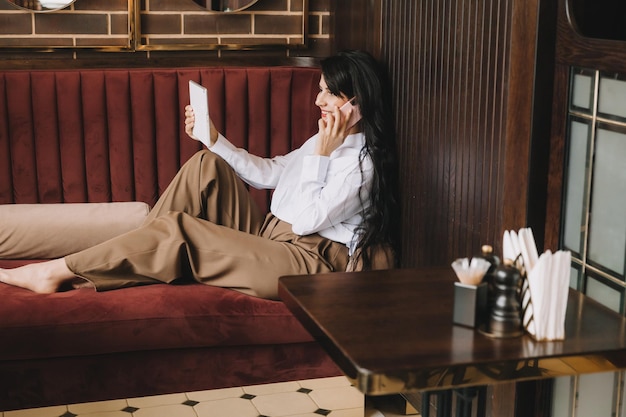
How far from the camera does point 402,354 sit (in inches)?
63.2

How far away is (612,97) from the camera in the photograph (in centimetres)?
203

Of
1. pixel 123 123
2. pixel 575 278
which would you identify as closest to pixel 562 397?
pixel 575 278


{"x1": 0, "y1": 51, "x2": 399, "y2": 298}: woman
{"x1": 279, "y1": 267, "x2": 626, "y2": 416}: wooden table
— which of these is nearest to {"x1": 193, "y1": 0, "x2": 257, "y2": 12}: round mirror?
{"x1": 0, "y1": 51, "x2": 399, "y2": 298}: woman

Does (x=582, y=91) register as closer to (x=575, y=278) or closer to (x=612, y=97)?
(x=612, y=97)

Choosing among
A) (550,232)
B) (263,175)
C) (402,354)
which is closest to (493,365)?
(402,354)

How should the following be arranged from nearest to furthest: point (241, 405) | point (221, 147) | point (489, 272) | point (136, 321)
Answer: point (489, 272), point (136, 321), point (241, 405), point (221, 147)

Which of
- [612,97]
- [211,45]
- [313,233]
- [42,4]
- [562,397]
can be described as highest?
[42,4]

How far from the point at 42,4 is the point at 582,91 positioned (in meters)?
2.47

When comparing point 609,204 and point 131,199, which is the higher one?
point 609,204

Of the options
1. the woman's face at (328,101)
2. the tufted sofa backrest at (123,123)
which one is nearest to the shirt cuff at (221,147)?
the tufted sofa backrest at (123,123)

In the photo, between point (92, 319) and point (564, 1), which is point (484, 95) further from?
point (92, 319)

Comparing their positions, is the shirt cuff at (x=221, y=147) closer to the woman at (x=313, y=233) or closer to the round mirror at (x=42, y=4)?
the woman at (x=313, y=233)

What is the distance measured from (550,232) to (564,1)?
0.61 meters

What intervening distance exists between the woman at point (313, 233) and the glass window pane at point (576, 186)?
93 centimetres
